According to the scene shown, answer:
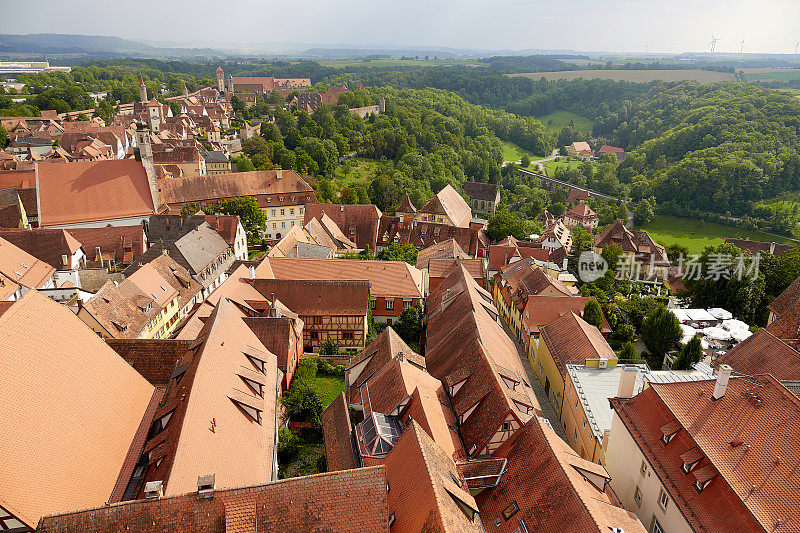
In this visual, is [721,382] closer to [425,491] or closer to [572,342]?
[425,491]

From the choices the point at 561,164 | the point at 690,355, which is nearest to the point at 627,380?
the point at 690,355

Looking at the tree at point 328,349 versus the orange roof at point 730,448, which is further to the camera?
the tree at point 328,349

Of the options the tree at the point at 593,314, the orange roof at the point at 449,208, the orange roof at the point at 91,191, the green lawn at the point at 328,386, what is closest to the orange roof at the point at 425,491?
the green lawn at the point at 328,386

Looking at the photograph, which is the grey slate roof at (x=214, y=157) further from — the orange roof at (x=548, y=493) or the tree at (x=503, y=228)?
the orange roof at (x=548, y=493)

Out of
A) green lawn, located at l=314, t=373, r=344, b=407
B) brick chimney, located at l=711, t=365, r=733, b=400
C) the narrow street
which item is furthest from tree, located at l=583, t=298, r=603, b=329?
green lawn, located at l=314, t=373, r=344, b=407

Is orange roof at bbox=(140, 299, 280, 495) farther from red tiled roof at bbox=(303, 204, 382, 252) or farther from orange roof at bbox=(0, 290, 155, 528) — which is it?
red tiled roof at bbox=(303, 204, 382, 252)
